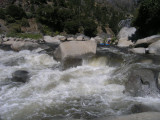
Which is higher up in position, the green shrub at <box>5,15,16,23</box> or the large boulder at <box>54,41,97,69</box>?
the green shrub at <box>5,15,16,23</box>

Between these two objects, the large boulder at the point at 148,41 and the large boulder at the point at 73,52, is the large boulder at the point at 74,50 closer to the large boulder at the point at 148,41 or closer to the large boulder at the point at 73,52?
the large boulder at the point at 73,52

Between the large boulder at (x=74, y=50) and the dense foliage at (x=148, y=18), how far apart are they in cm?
761

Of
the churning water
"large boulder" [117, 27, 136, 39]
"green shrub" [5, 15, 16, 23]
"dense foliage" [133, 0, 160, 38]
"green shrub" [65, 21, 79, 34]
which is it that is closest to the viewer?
the churning water

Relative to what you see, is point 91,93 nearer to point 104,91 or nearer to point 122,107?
point 104,91

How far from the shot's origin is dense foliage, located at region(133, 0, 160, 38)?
43.3 ft

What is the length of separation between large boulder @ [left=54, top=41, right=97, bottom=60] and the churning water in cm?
77

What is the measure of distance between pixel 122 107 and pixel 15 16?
35.4 metres

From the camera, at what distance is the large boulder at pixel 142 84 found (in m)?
5.11

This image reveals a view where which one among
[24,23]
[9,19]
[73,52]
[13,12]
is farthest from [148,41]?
[13,12]

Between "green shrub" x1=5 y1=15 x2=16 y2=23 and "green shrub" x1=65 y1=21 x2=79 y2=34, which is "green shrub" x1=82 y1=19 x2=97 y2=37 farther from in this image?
"green shrub" x1=5 y1=15 x2=16 y2=23

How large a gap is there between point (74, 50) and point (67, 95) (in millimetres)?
3515

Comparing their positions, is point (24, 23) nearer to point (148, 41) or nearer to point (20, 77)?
point (148, 41)

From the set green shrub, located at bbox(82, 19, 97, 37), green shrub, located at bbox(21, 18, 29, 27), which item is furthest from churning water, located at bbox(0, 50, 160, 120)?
green shrub, located at bbox(21, 18, 29, 27)

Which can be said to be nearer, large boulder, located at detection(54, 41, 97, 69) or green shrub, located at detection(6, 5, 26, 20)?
large boulder, located at detection(54, 41, 97, 69)
